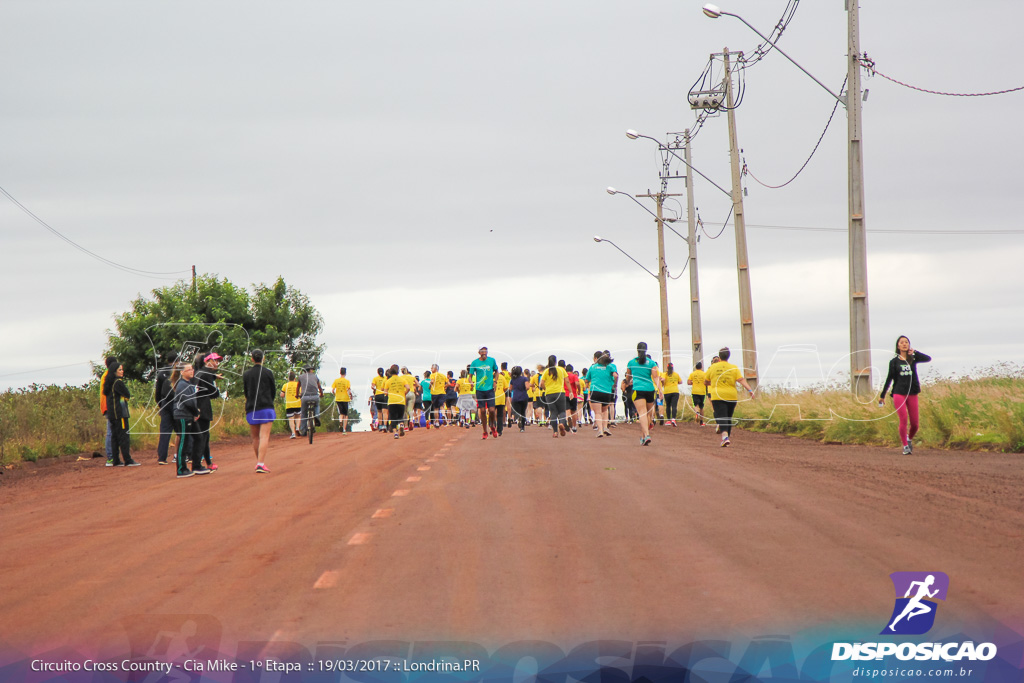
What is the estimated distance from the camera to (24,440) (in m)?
23.8

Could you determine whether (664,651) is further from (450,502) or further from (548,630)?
(450,502)

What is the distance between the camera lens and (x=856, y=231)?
2427 cm

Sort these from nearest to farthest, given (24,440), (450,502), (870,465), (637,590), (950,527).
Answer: (637,590), (950,527), (450,502), (870,465), (24,440)

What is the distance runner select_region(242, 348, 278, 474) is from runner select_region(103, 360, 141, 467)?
13.2ft

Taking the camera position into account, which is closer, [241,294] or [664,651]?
[664,651]

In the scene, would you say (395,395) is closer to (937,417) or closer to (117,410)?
(117,410)

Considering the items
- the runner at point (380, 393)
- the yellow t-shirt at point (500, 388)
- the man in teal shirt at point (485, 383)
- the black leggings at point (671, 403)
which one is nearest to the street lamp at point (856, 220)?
the man in teal shirt at point (485, 383)

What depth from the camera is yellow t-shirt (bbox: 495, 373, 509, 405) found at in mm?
29922

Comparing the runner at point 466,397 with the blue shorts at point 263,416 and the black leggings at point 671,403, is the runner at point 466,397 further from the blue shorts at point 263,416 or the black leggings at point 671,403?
the blue shorts at point 263,416

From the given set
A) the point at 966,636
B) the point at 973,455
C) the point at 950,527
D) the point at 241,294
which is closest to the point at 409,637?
the point at 966,636

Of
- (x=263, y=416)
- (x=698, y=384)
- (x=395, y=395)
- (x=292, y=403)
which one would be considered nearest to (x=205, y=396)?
(x=263, y=416)

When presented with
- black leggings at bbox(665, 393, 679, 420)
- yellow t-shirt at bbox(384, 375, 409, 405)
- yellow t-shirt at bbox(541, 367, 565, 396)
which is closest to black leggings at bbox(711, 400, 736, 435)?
yellow t-shirt at bbox(541, 367, 565, 396)

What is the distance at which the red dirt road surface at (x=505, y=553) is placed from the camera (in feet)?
21.2

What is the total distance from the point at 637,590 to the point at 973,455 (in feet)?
42.8
